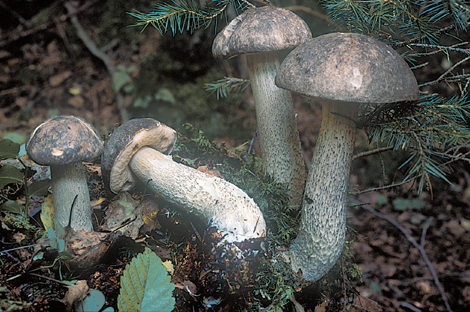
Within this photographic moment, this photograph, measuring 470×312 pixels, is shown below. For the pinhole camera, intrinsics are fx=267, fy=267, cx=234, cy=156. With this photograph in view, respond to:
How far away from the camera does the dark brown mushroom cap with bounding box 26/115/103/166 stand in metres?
1.39

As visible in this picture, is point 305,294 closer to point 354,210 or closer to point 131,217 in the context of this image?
point 131,217

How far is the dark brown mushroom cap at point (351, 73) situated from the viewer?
1.25 meters

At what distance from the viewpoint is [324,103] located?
1.57 metres

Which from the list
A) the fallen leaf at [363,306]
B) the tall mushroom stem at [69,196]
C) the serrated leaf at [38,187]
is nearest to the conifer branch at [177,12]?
the tall mushroom stem at [69,196]

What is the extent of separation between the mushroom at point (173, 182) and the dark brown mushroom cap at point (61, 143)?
27 centimetres

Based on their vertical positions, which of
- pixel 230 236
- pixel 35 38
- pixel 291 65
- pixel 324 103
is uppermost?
pixel 35 38

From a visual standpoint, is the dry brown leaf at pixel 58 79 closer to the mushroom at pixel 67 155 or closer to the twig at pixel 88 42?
the twig at pixel 88 42

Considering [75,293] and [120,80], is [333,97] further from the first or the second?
[120,80]

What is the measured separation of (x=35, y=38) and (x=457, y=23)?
5.24 m

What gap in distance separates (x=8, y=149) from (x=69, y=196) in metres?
0.44

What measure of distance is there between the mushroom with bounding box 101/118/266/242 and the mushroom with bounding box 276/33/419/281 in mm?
350

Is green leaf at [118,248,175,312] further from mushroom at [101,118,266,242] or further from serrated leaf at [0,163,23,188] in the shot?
serrated leaf at [0,163,23,188]

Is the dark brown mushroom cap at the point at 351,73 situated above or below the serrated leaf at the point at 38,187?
above

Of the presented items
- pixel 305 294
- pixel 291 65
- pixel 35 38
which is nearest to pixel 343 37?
pixel 291 65
